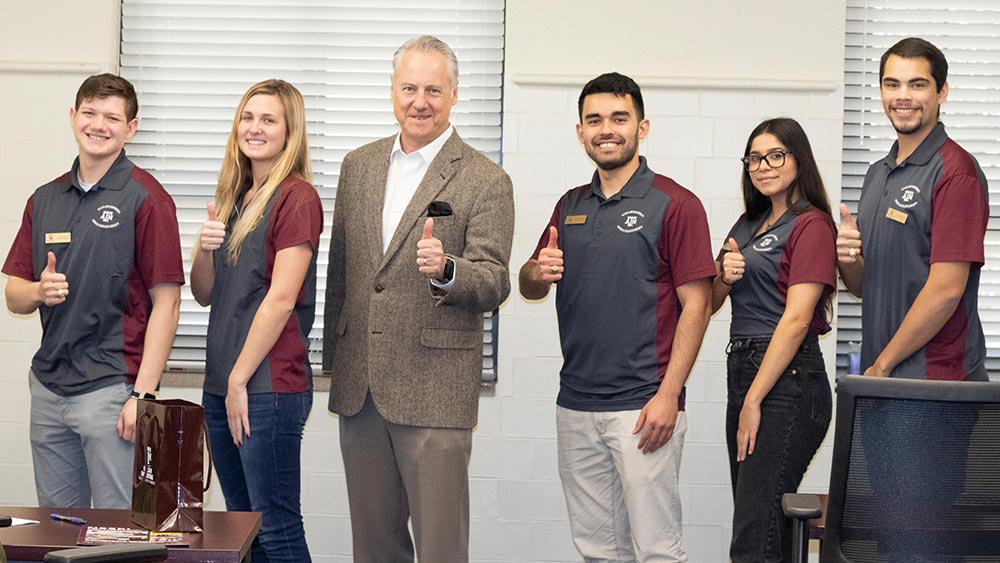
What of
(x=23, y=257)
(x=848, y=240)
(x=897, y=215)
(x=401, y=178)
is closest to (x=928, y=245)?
(x=897, y=215)

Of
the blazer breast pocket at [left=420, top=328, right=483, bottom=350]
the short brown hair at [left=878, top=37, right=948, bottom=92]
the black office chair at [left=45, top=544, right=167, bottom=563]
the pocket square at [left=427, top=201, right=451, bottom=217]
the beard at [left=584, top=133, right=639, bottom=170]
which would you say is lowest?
the black office chair at [left=45, top=544, right=167, bottom=563]

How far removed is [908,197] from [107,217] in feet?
7.73

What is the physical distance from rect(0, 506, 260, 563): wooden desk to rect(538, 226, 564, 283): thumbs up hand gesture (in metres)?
1.21

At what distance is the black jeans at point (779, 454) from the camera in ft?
10.3

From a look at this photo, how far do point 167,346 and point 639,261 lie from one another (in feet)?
4.70

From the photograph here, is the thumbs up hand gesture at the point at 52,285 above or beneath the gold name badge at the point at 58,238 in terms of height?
beneath

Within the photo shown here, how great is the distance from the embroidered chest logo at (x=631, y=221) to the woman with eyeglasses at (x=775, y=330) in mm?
298

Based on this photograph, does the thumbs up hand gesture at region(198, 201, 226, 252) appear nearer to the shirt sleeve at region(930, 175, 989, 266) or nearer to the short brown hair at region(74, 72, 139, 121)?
the short brown hair at region(74, 72, 139, 121)

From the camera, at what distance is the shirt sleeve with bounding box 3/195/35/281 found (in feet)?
10.9

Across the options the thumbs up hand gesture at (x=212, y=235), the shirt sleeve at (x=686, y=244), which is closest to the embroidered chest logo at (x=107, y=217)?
the thumbs up hand gesture at (x=212, y=235)

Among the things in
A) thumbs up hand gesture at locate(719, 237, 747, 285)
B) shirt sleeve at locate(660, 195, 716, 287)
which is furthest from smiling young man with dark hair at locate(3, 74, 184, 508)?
thumbs up hand gesture at locate(719, 237, 747, 285)

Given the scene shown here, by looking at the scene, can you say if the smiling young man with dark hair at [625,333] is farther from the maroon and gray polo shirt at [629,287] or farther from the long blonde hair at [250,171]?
the long blonde hair at [250,171]

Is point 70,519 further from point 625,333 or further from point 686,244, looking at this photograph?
point 686,244

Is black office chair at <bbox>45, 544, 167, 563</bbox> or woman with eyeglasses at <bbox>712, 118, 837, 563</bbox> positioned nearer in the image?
black office chair at <bbox>45, 544, 167, 563</bbox>
